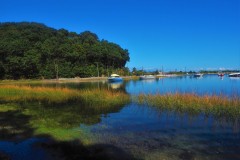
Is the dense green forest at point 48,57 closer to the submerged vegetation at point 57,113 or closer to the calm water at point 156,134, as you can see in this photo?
the submerged vegetation at point 57,113

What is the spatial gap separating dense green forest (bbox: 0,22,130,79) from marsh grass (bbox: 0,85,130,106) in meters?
56.9

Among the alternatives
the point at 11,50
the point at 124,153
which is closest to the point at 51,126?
the point at 124,153

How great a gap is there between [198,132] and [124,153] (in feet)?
18.4

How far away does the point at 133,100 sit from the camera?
29516 mm

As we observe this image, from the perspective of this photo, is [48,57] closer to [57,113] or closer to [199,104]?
[57,113]

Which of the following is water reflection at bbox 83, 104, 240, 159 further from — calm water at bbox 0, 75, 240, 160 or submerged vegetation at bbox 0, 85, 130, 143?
submerged vegetation at bbox 0, 85, 130, 143

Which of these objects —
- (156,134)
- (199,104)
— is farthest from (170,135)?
(199,104)

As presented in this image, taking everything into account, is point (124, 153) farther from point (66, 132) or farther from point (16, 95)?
point (16, 95)

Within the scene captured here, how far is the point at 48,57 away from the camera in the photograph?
10506cm

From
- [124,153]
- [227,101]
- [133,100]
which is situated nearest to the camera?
[124,153]

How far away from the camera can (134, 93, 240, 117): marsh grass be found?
19709 millimetres

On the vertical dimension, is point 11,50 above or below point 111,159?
above

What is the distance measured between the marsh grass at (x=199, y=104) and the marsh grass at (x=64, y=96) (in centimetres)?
497

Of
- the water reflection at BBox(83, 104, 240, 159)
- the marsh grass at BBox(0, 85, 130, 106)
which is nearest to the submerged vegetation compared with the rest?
the marsh grass at BBox(0, 85, 130, 106)
